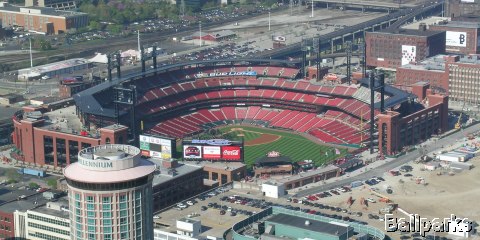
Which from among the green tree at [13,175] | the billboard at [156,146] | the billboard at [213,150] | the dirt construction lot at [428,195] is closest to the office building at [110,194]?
the dirt construction lot at [428,195]

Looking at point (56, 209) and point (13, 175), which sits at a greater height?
point (56, 209)

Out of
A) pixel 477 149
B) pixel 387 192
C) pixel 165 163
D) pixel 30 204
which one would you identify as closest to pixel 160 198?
pixel 165 163

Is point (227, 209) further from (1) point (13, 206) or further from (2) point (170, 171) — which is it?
(1) point (13, 206)

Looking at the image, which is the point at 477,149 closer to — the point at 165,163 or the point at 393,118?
the point at 393,118

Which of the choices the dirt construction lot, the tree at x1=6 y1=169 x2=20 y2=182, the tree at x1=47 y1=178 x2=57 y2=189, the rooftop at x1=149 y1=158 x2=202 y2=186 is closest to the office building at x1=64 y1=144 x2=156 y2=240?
the dirt construction lot

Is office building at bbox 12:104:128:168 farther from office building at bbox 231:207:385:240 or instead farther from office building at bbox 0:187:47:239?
office building at bbox 231:207:385:240

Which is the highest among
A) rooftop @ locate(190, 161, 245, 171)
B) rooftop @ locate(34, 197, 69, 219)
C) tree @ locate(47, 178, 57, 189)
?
rooftop @ locate(34, 197, 69, 219)

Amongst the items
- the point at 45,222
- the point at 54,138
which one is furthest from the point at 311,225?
the point at 54,138
